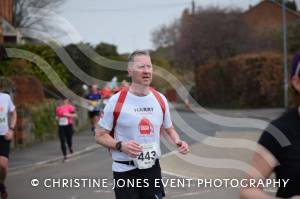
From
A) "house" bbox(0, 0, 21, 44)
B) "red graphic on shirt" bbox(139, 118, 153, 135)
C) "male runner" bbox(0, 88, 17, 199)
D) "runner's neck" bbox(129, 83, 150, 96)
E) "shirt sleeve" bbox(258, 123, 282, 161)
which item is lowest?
"male runner" bbox(0, 88, 17, 199)

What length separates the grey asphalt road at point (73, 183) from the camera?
33.9 ft

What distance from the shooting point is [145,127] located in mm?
5684

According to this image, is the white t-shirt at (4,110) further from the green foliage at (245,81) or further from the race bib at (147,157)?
the green foliage at (245,81)

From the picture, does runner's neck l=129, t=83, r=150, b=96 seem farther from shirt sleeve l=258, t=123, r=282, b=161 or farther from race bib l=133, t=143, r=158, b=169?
shirt sleeve l=258, t=123, r=282, b=161

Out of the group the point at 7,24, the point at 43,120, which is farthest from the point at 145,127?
the point at 7,24

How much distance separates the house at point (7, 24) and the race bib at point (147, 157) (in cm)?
2106

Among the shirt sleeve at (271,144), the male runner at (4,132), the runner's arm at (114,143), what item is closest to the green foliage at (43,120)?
the male runner at (4,132)

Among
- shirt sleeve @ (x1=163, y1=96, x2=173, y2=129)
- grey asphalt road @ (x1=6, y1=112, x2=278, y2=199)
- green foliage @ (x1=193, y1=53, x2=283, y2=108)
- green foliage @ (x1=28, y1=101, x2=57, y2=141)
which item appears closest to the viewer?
shirt sleeve @ (x1=163, y1=96, x2=173, y2=129)

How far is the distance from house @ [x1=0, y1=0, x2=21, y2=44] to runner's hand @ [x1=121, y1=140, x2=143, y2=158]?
69.4 feet

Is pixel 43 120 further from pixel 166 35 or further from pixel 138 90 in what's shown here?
pixel 166 35

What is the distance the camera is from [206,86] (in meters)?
51.6

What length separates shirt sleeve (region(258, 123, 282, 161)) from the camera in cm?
341

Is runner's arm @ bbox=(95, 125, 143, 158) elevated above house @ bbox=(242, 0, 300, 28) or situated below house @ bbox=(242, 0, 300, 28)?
below

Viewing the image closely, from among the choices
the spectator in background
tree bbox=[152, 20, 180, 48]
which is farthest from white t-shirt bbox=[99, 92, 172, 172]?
tree bbox=[152, 20, 180, 48]
